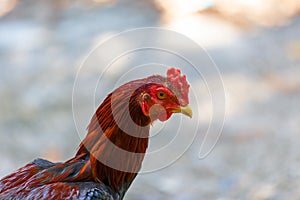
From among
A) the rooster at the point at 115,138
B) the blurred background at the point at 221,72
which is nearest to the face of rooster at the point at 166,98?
the rooster at the point at 115,138

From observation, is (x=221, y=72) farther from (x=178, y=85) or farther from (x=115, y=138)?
(x=115, y=138)

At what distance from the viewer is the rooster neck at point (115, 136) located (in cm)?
261

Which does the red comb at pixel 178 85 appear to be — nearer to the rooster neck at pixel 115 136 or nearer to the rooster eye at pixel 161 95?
the rooster eye at pixel 161 95

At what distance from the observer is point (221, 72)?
17.3 ft

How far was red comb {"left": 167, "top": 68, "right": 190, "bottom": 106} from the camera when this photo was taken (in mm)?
2648

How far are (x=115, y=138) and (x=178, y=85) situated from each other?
1.24ft

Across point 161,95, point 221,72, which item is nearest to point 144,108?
point 161,95

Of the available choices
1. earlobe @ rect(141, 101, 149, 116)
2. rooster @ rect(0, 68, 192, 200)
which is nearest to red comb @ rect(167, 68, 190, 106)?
rooster @ rect(0, 68, 192, 200)

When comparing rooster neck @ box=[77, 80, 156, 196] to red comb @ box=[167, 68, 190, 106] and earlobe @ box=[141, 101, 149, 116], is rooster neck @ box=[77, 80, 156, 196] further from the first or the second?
red comb @ box=[167, 68, 190, 106]

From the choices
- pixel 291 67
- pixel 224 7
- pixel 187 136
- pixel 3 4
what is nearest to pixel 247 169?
pixel 187 136

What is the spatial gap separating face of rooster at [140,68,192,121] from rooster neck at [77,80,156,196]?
40mm

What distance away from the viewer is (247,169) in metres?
4.35

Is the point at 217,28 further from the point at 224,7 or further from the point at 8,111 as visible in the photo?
the point at 8,111

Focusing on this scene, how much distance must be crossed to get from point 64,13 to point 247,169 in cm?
311
